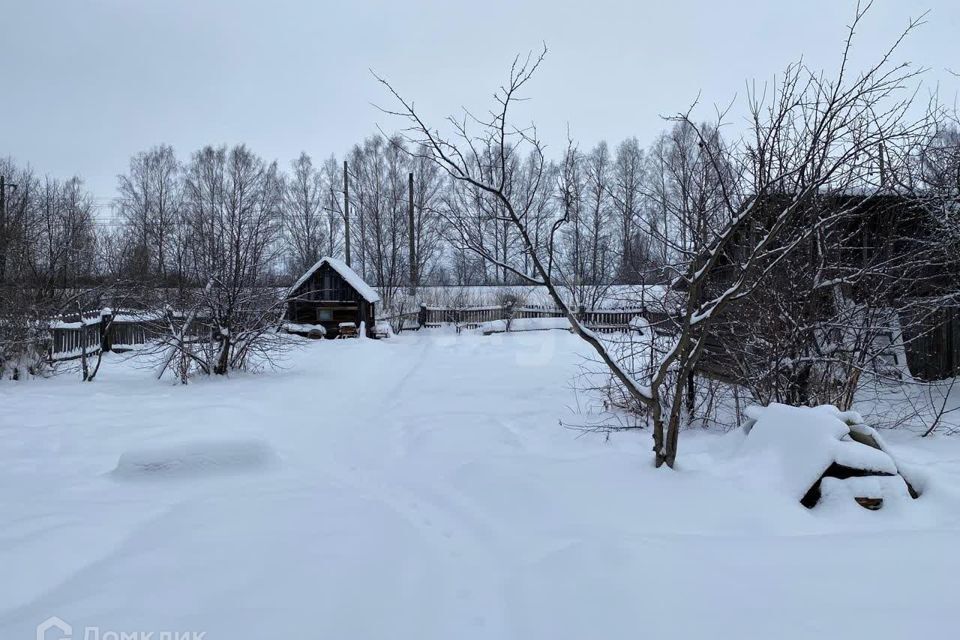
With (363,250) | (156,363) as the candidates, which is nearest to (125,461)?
(156,363)

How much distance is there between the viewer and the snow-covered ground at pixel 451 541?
7.03ft

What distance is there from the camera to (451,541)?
2949 mm

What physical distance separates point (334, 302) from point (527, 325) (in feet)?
26.5

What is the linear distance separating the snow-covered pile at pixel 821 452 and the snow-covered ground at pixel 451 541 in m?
0.13

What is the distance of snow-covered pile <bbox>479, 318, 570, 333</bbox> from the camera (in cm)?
2239

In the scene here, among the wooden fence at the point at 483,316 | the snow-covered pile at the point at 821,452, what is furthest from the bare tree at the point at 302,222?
the snow-covered pile at the point at 821,452

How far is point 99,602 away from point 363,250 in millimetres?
31366

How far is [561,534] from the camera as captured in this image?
2918mm

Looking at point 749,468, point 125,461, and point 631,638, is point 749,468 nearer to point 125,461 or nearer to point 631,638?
point 631,638

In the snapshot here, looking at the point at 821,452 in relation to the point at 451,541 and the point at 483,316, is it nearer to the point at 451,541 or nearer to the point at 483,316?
the point at 451,541

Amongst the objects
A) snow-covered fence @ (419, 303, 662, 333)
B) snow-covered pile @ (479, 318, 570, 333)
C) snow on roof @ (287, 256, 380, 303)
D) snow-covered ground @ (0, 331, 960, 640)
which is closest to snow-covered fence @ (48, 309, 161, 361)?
snow-covered ground @ (0, 331, 960, 640)

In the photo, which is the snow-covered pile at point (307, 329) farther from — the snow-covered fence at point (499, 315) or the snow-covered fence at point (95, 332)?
the snow-covered fence at point (499, 315)

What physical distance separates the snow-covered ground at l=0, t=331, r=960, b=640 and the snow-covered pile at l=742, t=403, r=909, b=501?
134 millimetres

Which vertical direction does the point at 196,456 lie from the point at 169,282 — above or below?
below
